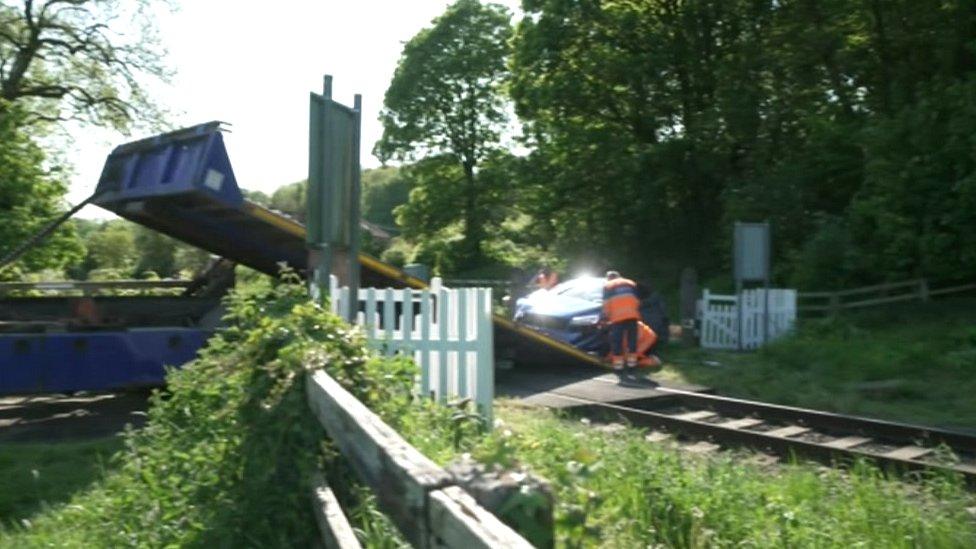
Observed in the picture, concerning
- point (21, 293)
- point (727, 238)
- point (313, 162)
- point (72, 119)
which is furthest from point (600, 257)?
Result: point (313, 162)

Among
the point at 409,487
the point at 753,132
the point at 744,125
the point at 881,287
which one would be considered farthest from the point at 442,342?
the point at 753,132

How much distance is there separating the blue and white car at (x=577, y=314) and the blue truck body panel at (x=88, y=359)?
6662 mm

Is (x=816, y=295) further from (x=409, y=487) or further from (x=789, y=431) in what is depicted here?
(x=409, y=487)

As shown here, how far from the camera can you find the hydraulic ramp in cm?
1166

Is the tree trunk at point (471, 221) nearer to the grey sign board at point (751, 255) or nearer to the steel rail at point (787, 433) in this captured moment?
the grey sign board at point (751, 255)

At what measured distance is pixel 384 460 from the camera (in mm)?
4062

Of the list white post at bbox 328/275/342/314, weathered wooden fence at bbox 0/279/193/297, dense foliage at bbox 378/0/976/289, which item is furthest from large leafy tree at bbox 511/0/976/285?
white post at bbox 328/275/342/314

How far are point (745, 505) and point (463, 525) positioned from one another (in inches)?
141

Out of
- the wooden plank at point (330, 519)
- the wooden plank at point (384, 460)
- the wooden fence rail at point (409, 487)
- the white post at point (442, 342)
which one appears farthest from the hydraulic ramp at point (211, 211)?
the wooden fence rail at point (409, 487)

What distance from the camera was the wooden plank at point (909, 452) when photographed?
9.34 metres

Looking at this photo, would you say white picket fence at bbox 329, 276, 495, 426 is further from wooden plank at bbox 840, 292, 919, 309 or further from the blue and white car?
wooden plank at bbox 840, 292, 919, 309

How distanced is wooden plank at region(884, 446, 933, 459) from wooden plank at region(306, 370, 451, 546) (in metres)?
5.57

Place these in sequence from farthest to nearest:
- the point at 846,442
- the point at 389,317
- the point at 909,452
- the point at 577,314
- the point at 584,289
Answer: the point at 584,289
the point at 577,314
the point at 846,442
the point at 909,452
the point at 389,317

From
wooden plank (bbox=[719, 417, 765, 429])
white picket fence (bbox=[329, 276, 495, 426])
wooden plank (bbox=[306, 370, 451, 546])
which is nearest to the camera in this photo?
wooden plank (bbox=[306, 370, 451, 546])
